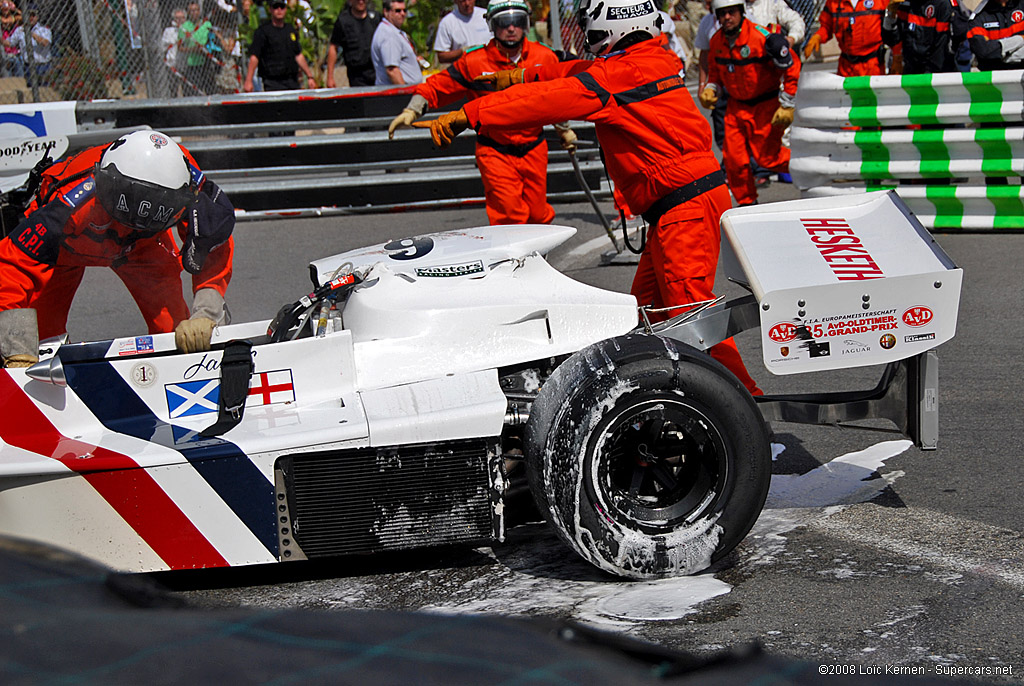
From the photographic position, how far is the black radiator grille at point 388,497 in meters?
3.37

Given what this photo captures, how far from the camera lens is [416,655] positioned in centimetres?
120

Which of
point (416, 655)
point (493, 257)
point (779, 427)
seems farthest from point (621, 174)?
point (416, 655)

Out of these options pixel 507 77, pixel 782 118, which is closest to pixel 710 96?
pixel 782 118

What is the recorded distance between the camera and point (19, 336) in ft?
13.2

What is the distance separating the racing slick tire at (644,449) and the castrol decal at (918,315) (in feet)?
1.91

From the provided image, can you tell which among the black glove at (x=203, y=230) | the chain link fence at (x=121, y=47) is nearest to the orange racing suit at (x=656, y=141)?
the black glove at (x=203, y=230)

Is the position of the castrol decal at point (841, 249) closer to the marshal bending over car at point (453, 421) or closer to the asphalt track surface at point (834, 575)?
the marshal bending over car at point (453, 421)

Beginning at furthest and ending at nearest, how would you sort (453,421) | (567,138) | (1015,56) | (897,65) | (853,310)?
(897,65) < (1015,56) < (567,138) < (853,310) < (453,421)

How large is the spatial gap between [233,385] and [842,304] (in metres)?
2.01

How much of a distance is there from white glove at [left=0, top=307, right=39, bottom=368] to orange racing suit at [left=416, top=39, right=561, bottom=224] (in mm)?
3444

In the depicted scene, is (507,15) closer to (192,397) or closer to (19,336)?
(19,336)

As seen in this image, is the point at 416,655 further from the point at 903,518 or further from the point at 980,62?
the point at 980,62

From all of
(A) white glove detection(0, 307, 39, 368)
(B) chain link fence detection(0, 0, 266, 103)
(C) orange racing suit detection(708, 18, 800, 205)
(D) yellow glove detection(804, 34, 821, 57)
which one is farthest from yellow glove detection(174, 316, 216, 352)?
(D) yellow glove detection(804, 34, 821, 57)

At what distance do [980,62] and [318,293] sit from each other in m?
6.99
